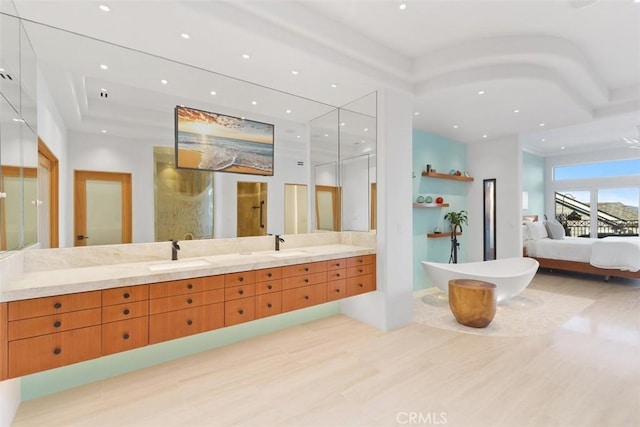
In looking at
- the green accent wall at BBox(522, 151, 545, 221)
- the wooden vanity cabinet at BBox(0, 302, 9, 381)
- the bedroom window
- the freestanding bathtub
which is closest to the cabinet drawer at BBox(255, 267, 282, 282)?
the wooden vanity cabinet at BBox(0, 302, 9, 381)

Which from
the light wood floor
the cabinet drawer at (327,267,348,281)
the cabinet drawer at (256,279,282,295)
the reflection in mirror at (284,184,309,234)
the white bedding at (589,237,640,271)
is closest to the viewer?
the light wood floor

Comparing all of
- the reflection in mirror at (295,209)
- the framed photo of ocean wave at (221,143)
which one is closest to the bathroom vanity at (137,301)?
the reflection in mirror at (295,209)

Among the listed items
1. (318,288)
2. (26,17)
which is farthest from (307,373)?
(26,17)

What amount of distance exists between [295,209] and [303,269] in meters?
0.92

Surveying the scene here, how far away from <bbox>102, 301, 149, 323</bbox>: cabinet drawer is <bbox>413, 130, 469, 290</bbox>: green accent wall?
13.3 feet

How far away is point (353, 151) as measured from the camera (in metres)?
3.92

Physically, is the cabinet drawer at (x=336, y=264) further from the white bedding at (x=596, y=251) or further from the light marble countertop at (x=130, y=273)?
the white bedding at (x=596, y=251)

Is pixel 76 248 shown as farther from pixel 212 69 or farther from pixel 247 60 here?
pixel 247 60

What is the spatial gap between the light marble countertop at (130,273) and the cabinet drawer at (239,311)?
28cm

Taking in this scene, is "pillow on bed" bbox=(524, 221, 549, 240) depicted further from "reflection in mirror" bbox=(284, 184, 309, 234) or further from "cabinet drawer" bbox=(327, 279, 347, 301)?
"reflection in mirror" bbox=(284, 184, 309, 234)

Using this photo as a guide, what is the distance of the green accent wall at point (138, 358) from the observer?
2189mm

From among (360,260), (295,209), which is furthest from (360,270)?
(295,209)

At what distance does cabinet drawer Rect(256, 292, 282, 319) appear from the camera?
2.66 metres

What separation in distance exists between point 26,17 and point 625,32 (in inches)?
208
